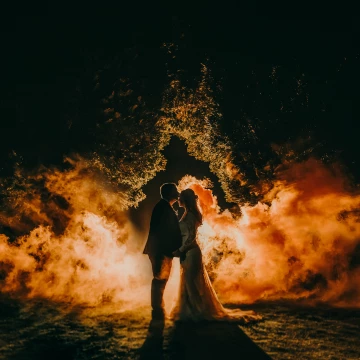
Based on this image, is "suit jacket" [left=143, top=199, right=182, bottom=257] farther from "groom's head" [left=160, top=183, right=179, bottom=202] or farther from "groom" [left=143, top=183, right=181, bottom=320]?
"groom's head" [left=160, top=183, right=179, bottom=202]

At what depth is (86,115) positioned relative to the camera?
11.0 meters

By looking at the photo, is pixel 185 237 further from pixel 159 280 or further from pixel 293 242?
pixel 293 242

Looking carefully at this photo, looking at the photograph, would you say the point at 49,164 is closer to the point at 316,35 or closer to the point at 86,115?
the point at 86,115

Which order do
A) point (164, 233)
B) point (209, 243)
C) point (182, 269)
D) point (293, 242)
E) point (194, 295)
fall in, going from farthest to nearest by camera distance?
point (209, 243), point (293, 242), point (182, 269), point (194, 295), point (164, 233)

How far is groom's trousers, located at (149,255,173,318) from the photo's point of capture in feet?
21.0

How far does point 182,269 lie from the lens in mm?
6672

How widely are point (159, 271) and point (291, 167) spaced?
6.07 m

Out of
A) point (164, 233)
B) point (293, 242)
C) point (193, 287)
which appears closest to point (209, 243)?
point (293, 242)

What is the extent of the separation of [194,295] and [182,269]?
0.54 metres

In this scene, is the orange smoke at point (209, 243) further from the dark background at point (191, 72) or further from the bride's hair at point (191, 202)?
the bride's hair at point (191, 202)

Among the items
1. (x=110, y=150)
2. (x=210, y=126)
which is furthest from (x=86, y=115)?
(x=210, y=126)

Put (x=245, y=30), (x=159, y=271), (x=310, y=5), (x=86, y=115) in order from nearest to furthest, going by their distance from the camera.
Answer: (x=159, y=271)
(x=310, y=5)
(x=245, y=30)
(x=86, y=115)

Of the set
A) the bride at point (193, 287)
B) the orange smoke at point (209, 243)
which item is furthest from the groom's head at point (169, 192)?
the orange smoke at point (209, 243)

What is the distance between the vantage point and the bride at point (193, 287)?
640 centimetres
